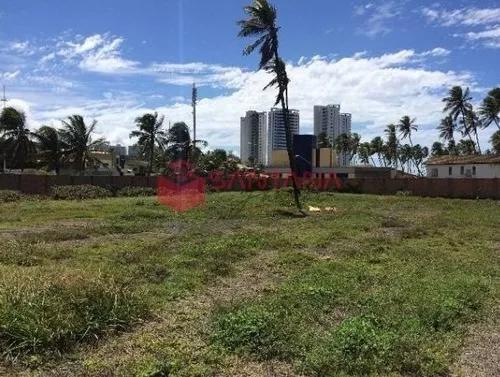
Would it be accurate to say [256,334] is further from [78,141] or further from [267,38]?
[78,141]

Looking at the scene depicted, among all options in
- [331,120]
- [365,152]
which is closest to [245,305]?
[365,152]

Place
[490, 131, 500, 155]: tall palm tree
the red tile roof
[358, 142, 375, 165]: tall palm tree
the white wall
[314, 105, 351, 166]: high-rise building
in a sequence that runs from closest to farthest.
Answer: the white wall
the red tile roof
[490, 131, 500, 155]: tall palm tree
[358, 142, 375, 165]: tall palm tree
[314, 105, 351, 166]: high-rise building

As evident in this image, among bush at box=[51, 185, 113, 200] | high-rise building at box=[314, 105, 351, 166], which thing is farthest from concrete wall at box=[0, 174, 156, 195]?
high-rise building at box=[314, 105, 351, 166]

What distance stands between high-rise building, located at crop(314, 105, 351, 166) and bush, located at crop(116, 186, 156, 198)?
8503 centimetres

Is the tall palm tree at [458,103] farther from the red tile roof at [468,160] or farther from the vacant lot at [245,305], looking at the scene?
the vacant lot at [245,305]

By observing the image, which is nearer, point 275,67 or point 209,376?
point 209,376

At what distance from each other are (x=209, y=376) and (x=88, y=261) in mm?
6440

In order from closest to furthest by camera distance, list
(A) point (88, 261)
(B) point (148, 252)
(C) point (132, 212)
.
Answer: (A) point (88, 261)
(B) point (148, 252)
(C) point (132, 212)

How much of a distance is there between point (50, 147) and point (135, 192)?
52.1 feet

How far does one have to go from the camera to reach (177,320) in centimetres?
708

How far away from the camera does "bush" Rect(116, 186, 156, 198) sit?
39969 millimetres

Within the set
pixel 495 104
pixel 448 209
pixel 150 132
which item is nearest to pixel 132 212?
pixel 448 209

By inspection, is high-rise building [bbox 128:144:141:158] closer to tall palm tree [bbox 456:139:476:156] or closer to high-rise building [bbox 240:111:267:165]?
high-rise building [bbox 240:111:267:165]

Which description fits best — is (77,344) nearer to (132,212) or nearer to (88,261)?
(88,261)
